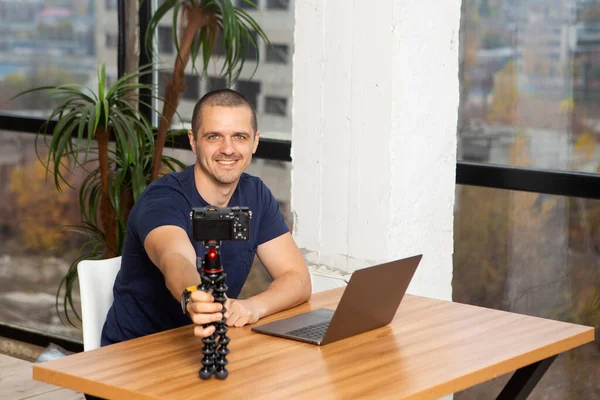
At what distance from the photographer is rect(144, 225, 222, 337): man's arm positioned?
1.88 metres

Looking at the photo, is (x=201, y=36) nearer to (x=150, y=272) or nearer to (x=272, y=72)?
(x=272, y=72)

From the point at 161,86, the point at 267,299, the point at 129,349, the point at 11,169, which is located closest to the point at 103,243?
the point at 161,86

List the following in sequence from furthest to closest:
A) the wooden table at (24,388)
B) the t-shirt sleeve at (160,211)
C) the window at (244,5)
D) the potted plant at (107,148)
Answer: the window at (244,5), the wooden table at (24,388), the potted plant at (107,148), the t-shirt sleeve at (160,211)

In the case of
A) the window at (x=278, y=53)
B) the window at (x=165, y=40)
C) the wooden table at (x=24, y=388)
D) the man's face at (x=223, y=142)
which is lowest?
the wooden table at (x=24, y=388)

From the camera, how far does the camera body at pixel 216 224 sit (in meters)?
1.87

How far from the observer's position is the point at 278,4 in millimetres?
4078

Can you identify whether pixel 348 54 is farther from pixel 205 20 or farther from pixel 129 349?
pixel 129 349

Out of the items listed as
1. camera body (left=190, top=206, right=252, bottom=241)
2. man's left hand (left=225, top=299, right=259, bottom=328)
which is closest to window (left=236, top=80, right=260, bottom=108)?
man's left hand (left=225, top=299, right=259, bottom=328)

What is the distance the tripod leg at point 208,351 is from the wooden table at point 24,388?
234 cm

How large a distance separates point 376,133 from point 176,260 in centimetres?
111

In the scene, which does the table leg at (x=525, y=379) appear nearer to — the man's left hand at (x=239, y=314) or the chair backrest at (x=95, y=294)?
the man's left hand at (x=239, y=314)

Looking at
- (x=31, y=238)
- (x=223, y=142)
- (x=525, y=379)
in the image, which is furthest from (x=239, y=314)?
(x=31, y=238)

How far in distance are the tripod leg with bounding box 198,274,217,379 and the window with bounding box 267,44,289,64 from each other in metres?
2.32

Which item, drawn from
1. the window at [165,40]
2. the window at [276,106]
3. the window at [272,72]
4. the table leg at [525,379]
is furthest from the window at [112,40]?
the table leg at [525,379]
